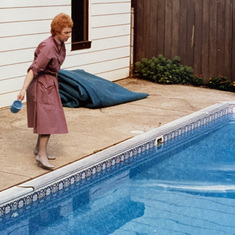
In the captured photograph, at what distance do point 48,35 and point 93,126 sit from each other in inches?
91.2

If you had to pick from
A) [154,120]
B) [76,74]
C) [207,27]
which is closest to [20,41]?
[76,74]

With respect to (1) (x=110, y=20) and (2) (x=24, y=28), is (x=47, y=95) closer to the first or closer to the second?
(2) (x=24, y=28)

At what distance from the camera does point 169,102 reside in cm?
928

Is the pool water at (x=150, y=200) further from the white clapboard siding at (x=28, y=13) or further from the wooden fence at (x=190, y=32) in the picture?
the wooden fence at (x=190, y=32)

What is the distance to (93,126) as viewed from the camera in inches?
298

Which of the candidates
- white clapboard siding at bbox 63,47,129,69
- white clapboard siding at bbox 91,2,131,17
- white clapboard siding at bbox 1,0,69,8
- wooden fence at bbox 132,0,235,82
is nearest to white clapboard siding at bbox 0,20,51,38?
white clapboard siding at bbox 1,0,69,8

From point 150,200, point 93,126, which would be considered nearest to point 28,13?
point 93,126

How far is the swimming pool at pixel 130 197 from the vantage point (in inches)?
202

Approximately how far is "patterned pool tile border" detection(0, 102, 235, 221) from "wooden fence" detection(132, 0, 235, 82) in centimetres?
191

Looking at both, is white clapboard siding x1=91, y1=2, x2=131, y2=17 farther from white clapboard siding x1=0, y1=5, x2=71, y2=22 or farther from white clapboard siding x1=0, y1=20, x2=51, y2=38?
white clapboard siding x1=0, y1=20, x2=51, y2=38

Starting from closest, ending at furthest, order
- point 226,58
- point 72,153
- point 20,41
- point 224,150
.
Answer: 1. point 72,153
2. point 224,150
3. point 20,41
4. point 226,58

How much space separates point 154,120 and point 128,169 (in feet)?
5.08

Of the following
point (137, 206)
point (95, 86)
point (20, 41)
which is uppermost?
point (20, 41)

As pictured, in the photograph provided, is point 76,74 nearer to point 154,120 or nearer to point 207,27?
point 154,120
